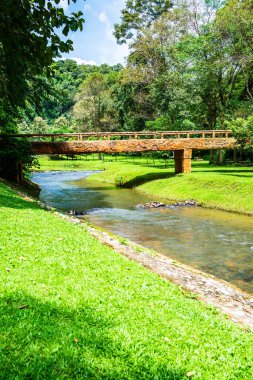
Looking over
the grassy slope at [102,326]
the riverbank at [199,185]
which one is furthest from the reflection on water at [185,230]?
the grassy slope at [102,326]

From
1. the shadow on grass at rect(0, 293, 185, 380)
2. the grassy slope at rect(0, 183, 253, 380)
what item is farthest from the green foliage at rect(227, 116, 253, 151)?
the shadow on grass at rect(0, 293, 185, 380)

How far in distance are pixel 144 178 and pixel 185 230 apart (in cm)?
2587

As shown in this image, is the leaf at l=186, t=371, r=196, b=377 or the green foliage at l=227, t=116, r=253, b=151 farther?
the green foliage at l=227, t=116, r=253, b=151

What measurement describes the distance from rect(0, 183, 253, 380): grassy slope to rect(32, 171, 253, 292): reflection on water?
5.91 meters

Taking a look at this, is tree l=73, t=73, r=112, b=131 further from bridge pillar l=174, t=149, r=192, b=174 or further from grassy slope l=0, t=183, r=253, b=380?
grassy slope l=0, t=183, r=253, b=380

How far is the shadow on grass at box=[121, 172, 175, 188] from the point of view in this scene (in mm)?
47656

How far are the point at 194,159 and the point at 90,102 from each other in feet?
112

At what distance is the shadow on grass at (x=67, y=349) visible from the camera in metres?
5.34

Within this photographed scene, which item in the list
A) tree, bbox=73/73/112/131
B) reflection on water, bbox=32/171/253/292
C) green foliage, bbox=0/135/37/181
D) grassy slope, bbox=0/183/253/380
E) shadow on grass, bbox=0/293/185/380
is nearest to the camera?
shadow on grass, bbox=0/293/185/380

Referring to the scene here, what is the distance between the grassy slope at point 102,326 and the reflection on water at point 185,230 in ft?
19.4

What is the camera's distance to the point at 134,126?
259ft

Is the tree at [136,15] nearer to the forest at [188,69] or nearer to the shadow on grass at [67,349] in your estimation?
the forest at [188,69]

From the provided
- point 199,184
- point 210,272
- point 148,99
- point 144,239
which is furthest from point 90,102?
point 210,272

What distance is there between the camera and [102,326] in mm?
6844
